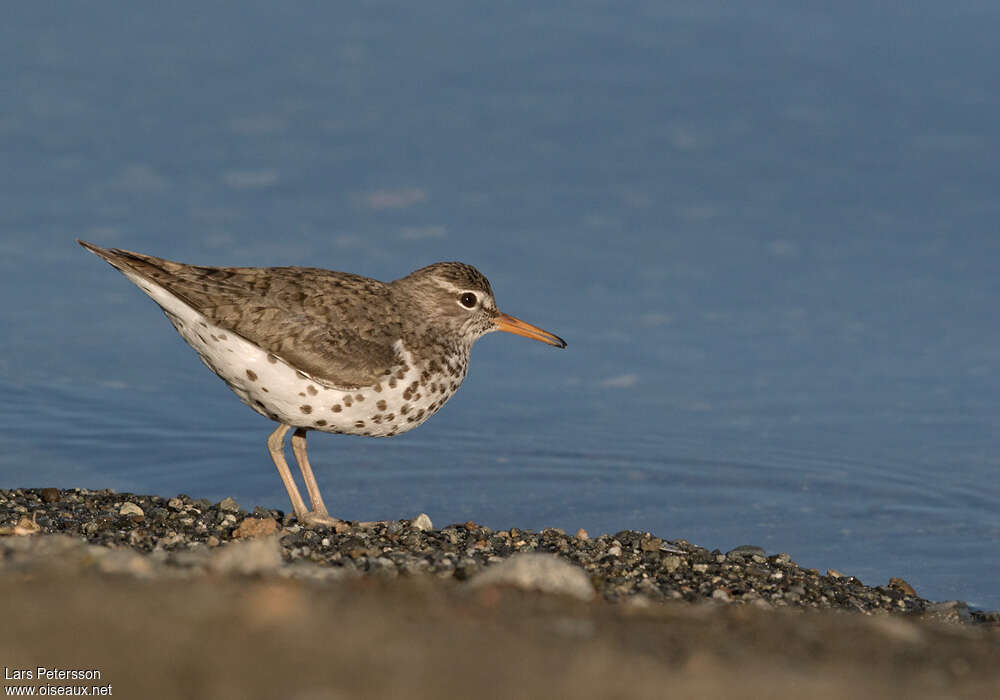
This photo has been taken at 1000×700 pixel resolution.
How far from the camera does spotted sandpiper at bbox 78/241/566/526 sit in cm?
1198

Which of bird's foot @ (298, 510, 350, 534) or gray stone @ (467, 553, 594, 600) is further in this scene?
bird's foot @ (298, 510, 350, 534)

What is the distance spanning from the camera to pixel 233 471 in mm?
16297

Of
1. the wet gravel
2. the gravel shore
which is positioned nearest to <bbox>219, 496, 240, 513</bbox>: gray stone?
the wet gravel

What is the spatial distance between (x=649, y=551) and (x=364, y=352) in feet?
9.78

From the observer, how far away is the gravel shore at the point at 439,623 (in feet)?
23.0

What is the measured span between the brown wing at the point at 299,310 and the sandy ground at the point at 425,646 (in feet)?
11.4

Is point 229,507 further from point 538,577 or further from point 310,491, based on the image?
point 538,577

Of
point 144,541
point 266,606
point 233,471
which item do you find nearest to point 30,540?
point 144,541

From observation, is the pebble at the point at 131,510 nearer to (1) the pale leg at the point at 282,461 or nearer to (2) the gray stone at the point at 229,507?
(2) the gray stone at the point at 229,507

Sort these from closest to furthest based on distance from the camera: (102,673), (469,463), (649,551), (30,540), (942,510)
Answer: (102,673), (30,540), (649,551), (942,510), (469,463)

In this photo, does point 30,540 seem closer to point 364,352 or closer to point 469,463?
point 364,352

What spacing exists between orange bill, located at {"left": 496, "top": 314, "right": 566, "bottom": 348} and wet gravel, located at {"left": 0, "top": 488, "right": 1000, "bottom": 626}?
2247 millimetres

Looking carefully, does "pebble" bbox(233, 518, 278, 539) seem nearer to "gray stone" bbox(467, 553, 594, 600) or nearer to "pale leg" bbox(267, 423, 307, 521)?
"pale leg" bbox(267, 423, 307, 521)

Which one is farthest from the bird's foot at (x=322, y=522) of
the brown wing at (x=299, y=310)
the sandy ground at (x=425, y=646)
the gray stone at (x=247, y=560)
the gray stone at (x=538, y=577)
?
the sandy ground at (x=425, y=646)
